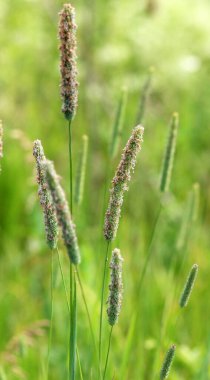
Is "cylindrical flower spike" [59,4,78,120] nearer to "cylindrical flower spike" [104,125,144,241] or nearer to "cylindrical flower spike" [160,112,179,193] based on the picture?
"cylindrical flower spike" [104,125,144,241]

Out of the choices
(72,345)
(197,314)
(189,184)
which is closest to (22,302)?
(197,314)

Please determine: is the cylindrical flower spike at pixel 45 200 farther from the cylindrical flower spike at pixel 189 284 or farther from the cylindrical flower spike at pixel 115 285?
the cylindrical flower spike at pixel 189 284

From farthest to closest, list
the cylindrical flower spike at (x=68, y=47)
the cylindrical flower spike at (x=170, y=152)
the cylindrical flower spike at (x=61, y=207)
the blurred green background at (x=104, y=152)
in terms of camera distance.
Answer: the blurred green background at (x=104, y=152)
the cylindrical flower spike at (x=170, y=152)
the cylindrical flower spike at (x=68, y=47)
the cylindrical flower spike at (x=61, y=207)

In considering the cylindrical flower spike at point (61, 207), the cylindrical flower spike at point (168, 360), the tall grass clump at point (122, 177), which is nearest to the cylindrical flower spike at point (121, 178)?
the tall grass clump at point (122, 177)

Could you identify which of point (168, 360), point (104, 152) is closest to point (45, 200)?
point (168, 360)

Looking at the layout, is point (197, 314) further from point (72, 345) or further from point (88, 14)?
point (88, 14)

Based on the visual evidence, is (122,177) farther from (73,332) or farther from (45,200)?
(73,332)
